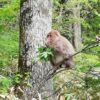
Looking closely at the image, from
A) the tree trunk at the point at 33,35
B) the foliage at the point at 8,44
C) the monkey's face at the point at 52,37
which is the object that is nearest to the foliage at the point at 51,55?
the foliage at the point at 8,44

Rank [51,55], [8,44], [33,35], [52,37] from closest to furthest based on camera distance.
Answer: [51,55] → [52,37] → [33,35] → [8,44]

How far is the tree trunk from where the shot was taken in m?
5.92

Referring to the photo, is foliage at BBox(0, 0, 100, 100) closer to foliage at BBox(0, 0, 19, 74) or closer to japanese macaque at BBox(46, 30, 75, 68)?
foliage at BBox(0, 0, 19, 74)

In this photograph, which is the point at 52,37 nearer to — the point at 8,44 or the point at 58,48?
the point at 58,48

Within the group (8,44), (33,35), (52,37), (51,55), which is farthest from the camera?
(8,44)

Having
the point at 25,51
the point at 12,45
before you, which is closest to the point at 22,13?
the point at 25,51

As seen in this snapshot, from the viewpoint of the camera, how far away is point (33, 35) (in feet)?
19.6

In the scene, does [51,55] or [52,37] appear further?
[52,37]

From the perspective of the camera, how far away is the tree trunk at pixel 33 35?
5918mm

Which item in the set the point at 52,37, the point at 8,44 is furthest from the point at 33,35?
the point at 8,44

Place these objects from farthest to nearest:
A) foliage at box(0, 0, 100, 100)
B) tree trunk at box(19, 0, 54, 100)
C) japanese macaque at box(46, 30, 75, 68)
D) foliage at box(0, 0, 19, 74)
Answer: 1. foliage at box(0, 0, 19, 74)
2. tree trunk at box(19, 0, 54, 100)
3. japanese macaque at box(46, 30, 75, 68)
4. foliage at box(0, 0, 100, 100)

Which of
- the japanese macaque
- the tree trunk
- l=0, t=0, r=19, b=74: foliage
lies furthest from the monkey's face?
l=0, t=0, r=19, b=74: foliage

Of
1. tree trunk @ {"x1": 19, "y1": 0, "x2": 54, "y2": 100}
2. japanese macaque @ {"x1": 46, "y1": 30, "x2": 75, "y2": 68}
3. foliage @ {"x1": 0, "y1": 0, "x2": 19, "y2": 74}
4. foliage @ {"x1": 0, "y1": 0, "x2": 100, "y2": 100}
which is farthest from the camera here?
foliage @ {"x1": 0, "y1": 0, "x2": 19, "y2": 74}

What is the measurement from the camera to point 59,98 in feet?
11.0
